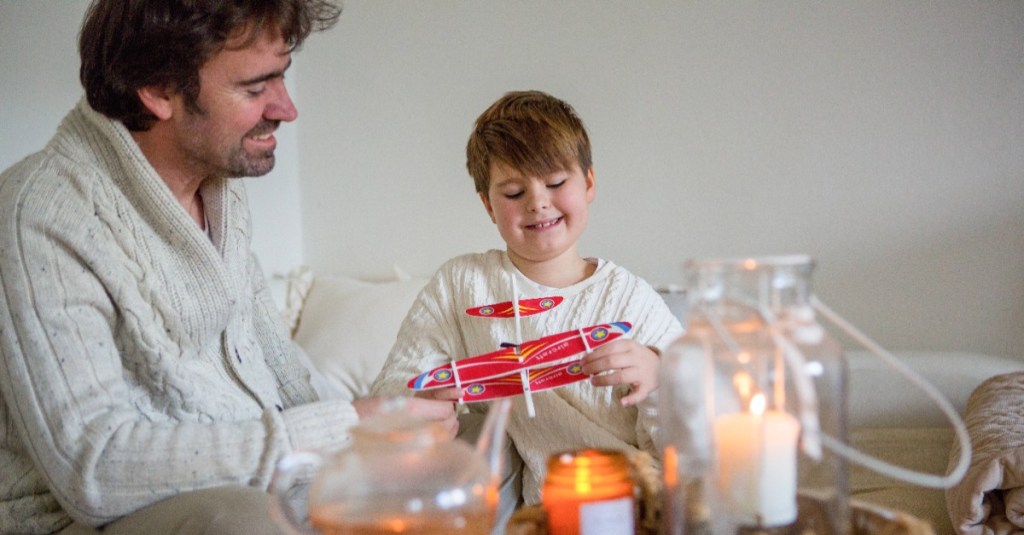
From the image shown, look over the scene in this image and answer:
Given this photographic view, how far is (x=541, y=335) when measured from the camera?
157 cm

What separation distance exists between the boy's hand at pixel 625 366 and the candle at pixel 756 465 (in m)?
0.37

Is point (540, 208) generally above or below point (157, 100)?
below

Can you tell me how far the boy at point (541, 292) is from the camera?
5.09 ft

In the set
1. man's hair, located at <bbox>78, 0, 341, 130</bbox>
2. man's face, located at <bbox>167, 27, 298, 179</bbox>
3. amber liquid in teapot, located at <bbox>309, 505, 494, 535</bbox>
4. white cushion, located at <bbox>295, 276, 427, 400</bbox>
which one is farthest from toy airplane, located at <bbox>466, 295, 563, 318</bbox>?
white cushion, located at <bbox>295, 276, 427, 400</bbox>

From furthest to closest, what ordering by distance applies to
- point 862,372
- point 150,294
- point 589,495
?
1. point 862,372
2. point 150,294
3. point 589,495

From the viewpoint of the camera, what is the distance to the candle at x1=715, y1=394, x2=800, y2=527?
861 mm

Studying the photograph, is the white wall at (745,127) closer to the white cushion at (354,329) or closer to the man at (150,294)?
the white cushion at (354,329)

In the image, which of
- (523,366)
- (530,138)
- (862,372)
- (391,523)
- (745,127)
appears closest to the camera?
(391,523)

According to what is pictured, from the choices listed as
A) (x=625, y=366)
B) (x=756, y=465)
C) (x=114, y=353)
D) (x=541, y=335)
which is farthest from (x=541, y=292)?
(x=756, y=465)

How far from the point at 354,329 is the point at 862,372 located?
115 cm

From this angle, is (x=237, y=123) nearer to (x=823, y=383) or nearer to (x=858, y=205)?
(x=823, y=383)

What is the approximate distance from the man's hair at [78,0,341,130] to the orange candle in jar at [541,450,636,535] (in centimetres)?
80

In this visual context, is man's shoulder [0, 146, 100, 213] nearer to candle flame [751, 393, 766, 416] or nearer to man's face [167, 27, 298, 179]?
man's face [167, 27, 298, 179]

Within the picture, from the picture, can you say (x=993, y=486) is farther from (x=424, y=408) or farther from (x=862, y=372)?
(x=424, y=408)
